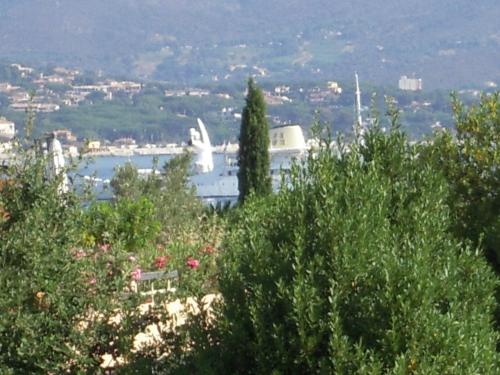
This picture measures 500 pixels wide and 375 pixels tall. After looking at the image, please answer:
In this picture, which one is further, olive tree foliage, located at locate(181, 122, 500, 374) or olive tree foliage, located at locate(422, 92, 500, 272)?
olive tree foliage, located at locate(422, 92, 500, 272)

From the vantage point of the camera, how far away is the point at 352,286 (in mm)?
3682

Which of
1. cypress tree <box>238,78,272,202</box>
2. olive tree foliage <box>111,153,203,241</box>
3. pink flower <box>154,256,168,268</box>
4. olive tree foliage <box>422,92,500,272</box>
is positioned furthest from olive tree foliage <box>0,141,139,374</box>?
cypress tree <box>238,78,272,202</box>

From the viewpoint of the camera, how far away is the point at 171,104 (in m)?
104

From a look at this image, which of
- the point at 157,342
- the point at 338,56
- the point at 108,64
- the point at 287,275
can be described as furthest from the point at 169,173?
the point at 108,64

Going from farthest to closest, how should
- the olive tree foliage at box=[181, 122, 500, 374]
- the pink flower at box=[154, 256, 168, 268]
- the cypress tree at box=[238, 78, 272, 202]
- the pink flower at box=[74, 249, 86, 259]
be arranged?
the cypress tree at box=[238, 78, 272, 202] → the pink flower at box=[154, 256, 168, 268] → the pink flower at box=[74, 249, 86, 259] → the olive tree foliage at box=[181, 122, 500, 374]

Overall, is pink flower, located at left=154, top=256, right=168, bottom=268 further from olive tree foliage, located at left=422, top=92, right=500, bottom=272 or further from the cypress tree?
the cypress tree

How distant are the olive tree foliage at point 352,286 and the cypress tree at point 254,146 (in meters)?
11.0

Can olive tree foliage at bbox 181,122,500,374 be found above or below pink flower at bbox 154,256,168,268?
above

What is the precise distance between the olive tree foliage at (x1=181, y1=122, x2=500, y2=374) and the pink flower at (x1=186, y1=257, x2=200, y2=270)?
1.25 m

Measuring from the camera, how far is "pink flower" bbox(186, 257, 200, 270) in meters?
5.52

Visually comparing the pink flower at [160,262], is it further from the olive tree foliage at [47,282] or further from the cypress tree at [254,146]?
the cypress tree at [254,146]

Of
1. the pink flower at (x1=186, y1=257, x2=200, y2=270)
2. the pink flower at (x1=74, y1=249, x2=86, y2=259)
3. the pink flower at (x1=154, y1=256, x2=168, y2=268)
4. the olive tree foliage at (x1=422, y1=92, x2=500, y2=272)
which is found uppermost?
the olive tree foliage at (x1=422, y1=92, x2=500, y2=272)

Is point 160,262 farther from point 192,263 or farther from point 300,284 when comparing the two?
point 300,284

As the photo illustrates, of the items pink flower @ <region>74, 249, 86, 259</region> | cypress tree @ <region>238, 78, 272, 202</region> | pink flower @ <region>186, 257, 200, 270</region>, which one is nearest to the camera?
pink flower @ <region>74, 249, 86, 259</region>
